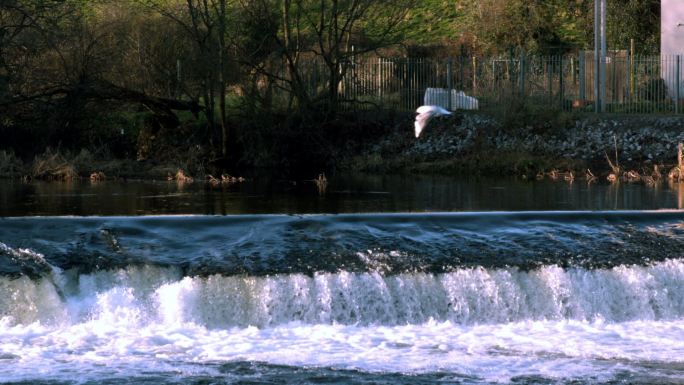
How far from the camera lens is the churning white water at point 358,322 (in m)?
12.6

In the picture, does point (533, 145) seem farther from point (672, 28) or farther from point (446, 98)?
point (672, 28)

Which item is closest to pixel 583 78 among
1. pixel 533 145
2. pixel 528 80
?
pixel 528 80

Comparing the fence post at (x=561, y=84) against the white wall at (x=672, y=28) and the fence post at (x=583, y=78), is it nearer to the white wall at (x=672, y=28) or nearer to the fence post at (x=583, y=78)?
the fence post at (x=583, y=78)

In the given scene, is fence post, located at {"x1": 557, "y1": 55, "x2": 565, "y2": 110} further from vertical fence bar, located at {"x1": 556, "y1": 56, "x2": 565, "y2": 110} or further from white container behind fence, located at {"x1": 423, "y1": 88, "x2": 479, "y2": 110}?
white container behind fence, located at {"x1": 423, "y1": 88, "x2": 479, "y2": 110}

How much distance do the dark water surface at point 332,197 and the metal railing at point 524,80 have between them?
6.60 m

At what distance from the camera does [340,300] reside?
1479 cm

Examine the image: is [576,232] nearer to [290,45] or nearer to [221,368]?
[221,368]

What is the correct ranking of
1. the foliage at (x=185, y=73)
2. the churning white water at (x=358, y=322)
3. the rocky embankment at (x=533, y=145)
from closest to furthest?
the churning white water at (x=358, y=322) → the rocky embankment at (x=533, y=145) → the foliage at (x=185, y=73)

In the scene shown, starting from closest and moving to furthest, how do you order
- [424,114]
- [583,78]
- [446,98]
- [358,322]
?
1. [358,322]
2. [424,114]
3. [583,78]
4. [446,98]

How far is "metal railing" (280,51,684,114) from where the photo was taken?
3556 cm

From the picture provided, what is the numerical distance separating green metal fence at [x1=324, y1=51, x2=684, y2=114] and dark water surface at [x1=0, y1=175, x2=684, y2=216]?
685 centimetres

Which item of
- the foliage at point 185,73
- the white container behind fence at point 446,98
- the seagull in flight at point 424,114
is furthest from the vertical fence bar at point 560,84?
the seagull in flight at point 424,114

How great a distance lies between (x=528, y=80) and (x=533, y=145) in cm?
418

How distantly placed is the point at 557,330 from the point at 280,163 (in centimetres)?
1930
